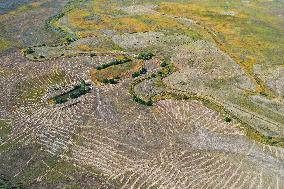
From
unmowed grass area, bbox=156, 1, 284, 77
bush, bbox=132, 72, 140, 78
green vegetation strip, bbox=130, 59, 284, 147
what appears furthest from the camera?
unmowed grass area, bbox=156, 1, 284, 77

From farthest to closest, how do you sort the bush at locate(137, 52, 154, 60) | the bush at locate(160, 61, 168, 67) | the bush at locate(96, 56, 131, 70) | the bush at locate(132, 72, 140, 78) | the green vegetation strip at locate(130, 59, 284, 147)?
the bush at locate(137, 52, 154, 60)
the bush at locate(160, 61, 168, 67)
the bush at locate(96, 56, 131, 70)
the bush at locate(132, 72, 140, 78)
the green vegetation strip at locate(130, 59, 284, 147)

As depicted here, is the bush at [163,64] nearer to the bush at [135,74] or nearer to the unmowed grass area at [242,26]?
the bush at [135,74]

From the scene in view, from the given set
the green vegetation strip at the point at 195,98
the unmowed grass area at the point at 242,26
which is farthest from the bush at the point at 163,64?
the unmowed grass area at the point at 242,26

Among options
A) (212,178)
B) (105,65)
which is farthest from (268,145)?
(105,65)

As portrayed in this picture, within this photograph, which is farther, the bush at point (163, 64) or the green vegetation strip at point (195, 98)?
the bush at point (163, 64)

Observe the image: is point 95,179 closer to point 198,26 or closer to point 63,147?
point 63,147

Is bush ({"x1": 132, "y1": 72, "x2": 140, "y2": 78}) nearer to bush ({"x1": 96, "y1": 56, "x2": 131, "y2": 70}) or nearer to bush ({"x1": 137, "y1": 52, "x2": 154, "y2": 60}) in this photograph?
bush ({"x1": 96, "y1": 56, "x2": 131, "y2": 70})

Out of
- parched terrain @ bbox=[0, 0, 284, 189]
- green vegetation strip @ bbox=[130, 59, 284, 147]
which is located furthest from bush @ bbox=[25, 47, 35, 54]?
green vegetation strip @ bbox=[130, 59, 284, 147]

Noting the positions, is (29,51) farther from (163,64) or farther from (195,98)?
(195,98)
